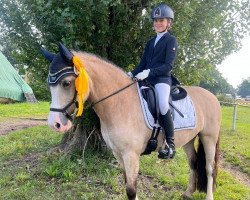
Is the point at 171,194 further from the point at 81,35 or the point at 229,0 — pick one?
the point at 229,0

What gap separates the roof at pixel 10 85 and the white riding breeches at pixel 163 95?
19377mm

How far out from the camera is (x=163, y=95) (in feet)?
13.7

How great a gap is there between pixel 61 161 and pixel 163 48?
2.98m

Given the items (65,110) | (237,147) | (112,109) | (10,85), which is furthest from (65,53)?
(10,85)

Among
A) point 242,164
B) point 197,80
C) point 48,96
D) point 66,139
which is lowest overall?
point 242,164

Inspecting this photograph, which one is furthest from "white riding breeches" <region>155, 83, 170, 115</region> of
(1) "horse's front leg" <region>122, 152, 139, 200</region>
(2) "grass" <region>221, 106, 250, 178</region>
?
(2) "grass" <region>221, 106, 250, 178</region>

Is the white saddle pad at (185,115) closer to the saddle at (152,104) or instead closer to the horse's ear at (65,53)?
the saddle at (152,104)

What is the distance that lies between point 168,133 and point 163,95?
504 millimetres

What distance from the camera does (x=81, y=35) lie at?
18.6 feet

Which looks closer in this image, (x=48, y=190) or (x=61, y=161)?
(x=48, y=190)

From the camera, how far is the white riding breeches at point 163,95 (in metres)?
4.13

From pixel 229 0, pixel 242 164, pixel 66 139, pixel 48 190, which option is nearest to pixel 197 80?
pixel 229 0

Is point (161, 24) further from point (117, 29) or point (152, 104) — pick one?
point (117, 29)

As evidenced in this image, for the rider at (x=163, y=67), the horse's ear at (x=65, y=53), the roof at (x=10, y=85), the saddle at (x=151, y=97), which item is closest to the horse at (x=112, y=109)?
the horse's ear at (x=65, y=53)
